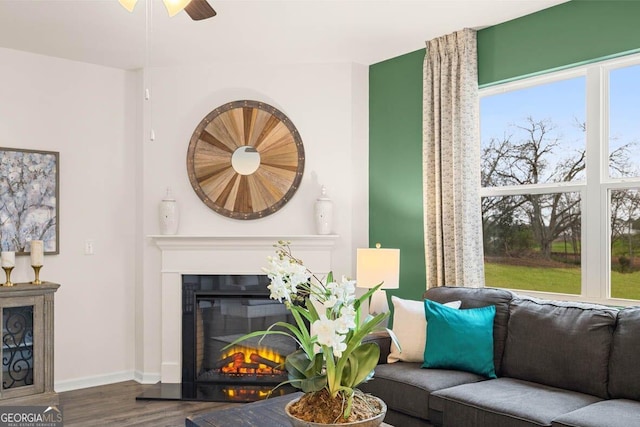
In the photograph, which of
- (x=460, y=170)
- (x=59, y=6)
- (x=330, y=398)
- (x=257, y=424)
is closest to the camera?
(x=330, y=398)

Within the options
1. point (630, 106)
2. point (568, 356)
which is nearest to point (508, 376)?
point (568, 356)

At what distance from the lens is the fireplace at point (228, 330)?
4.72 m

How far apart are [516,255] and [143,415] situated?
2851 mm

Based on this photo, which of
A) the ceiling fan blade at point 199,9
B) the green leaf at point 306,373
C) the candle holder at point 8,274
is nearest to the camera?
the green leaf at point 306,373

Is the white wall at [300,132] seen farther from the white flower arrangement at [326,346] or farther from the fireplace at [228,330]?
the white flower arrangement at [326,346]

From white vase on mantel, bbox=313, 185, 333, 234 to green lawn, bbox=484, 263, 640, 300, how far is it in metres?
1.29

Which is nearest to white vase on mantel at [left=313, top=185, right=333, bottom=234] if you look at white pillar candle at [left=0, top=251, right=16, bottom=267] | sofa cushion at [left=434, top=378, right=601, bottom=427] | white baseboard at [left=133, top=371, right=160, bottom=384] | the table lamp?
the table lamp

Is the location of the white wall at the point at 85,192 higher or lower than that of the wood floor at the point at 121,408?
higher

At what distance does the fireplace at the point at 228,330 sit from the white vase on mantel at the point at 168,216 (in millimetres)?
426

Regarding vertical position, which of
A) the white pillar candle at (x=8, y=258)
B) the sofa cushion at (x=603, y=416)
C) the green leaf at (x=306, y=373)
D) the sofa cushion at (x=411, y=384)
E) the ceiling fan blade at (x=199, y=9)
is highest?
the ceiling fan blade at (x=199, y=9)

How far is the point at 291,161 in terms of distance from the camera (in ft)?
15.8

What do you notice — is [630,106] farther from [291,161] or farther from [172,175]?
[172,175]

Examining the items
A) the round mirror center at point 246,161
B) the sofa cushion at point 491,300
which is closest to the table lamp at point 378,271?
the sofa cushion at point 491,300

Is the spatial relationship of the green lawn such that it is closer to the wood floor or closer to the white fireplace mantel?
the white fireplace mantel
